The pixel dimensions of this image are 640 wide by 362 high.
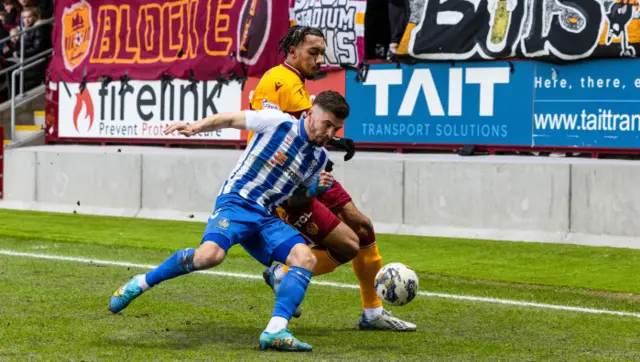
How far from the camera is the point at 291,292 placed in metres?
7.50

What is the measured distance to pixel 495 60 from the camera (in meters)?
16.7

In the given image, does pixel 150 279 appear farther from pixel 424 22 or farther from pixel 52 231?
pixel 424 22

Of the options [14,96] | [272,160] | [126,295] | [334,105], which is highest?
[14,96]

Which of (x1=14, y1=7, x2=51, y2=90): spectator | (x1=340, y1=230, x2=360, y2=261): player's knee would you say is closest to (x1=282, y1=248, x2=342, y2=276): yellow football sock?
(x1=340, y1=230, x2=360, y2=261): player's knee

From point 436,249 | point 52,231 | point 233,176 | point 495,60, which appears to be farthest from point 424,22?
point 233,176

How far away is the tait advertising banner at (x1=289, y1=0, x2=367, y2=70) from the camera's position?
59.0ft

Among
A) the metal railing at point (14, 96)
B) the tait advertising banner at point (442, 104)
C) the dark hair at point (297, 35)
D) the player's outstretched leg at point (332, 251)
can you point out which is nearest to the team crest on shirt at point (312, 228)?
the player's outstretched leg at point (332, 251)

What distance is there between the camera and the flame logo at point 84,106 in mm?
22547

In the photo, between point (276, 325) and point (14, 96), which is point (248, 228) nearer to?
point (276, 325)

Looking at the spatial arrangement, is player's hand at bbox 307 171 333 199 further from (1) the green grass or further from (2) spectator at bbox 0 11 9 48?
(2) spectator at bbox 0 11 9 48

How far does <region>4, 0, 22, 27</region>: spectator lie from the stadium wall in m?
5.52

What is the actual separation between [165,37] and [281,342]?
48.3 feet

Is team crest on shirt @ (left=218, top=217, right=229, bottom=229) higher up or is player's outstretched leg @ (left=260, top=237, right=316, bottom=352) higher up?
team crest on shirt @ (left=218, top=217, right=229, bottom=229)

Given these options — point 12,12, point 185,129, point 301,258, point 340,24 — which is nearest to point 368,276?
point 301,258
